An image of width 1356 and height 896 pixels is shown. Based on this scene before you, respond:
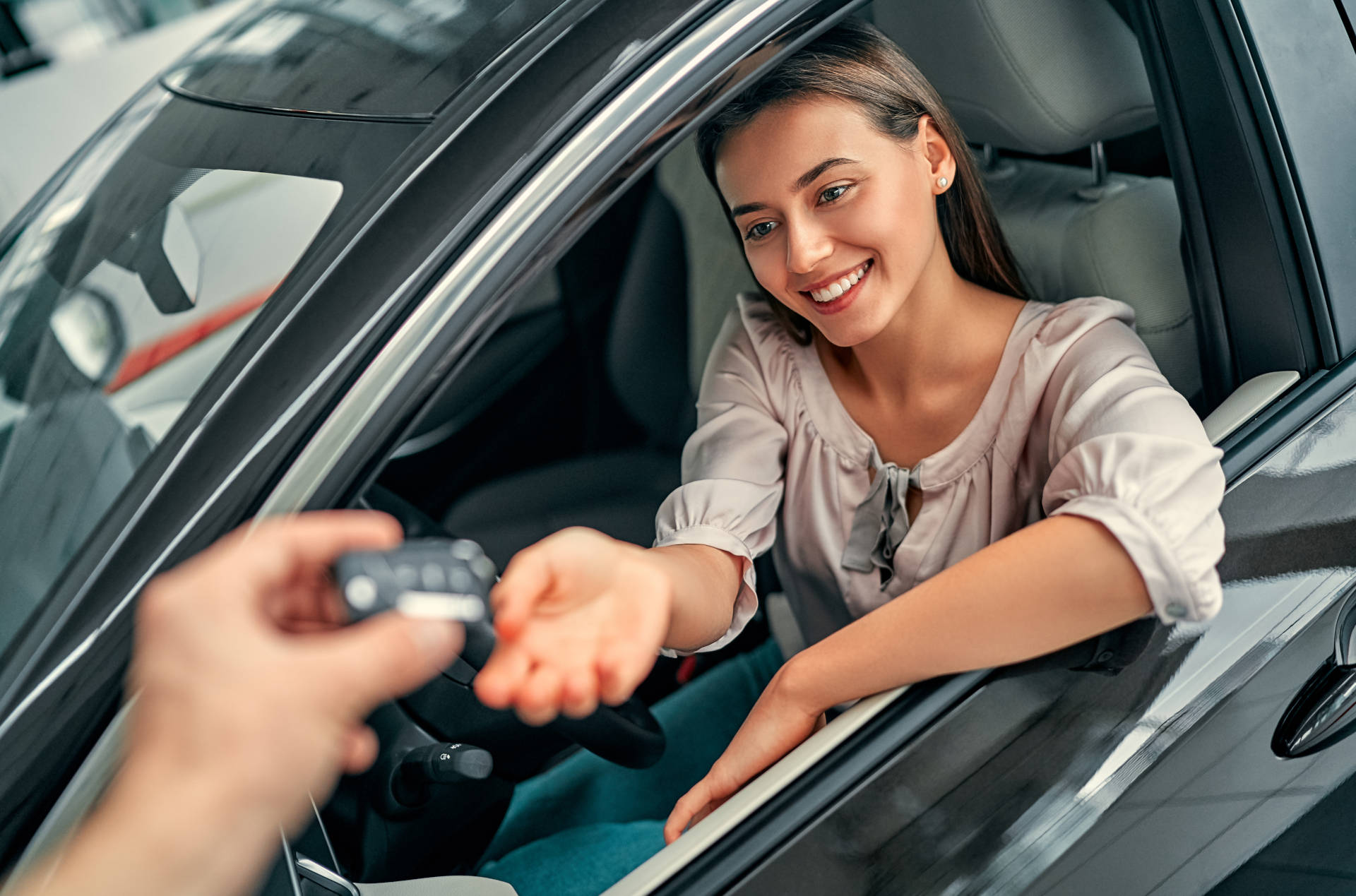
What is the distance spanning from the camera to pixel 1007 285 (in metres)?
1.34

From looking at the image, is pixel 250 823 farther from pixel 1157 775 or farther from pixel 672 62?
pixel 1157 775

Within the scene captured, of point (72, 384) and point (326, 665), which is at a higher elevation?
point (72, 384)

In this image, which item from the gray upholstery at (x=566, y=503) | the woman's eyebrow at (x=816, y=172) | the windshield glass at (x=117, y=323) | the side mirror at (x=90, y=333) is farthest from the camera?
the gray upholstery at (x=566, y=503)

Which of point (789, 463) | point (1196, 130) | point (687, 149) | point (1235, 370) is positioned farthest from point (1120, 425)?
point (687, 149)

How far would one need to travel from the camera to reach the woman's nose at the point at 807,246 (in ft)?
3.69

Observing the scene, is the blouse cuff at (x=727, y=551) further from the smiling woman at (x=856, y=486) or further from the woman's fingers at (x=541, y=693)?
the woman's fingers at (x=541, y=693)

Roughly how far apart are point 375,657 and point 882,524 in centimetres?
81

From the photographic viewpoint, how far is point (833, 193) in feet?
3.70

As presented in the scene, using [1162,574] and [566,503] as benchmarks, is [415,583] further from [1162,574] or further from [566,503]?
[566,503]

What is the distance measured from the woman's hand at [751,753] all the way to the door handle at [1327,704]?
0.46 meters

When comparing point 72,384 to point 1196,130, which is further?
point 1196,130

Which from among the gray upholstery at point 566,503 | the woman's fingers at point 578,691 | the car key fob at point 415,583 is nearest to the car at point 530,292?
the car key fob at point 415,583

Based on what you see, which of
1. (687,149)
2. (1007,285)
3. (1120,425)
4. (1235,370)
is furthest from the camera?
(687,149)

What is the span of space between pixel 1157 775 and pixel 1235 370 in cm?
48
